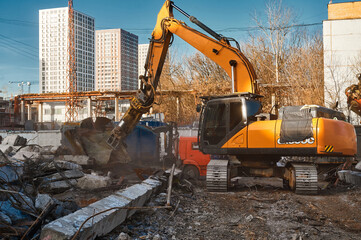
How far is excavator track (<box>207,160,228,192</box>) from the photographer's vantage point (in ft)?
26.3

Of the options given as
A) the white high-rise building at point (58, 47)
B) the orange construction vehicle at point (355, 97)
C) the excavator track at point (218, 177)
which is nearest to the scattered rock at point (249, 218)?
the excavator track at point (218, 177)

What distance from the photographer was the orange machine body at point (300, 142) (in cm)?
750

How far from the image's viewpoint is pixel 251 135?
7953 millimetres

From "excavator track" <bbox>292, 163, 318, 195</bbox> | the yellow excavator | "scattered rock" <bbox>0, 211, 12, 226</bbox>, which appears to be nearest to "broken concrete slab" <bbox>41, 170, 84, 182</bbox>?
the yellow excavator

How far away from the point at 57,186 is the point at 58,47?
138m

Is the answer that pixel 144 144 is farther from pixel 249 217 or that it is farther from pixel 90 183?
pixel 249 217

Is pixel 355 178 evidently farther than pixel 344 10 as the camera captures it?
No

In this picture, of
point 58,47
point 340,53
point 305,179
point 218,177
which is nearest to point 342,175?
point 305,179

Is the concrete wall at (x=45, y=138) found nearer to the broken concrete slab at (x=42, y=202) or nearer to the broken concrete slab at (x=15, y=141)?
the broken concrete slab at (x=15, y=141)

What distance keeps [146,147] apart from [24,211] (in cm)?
938

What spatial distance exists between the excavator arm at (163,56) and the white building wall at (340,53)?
1208 cm

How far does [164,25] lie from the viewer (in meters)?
9.82

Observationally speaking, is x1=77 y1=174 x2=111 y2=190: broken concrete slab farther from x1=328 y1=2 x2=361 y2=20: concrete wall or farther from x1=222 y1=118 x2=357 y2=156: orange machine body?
x1=328 y1=2 x2=361 y2=20: concrete wall

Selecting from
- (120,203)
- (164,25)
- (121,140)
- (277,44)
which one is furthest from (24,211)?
(277,44)
